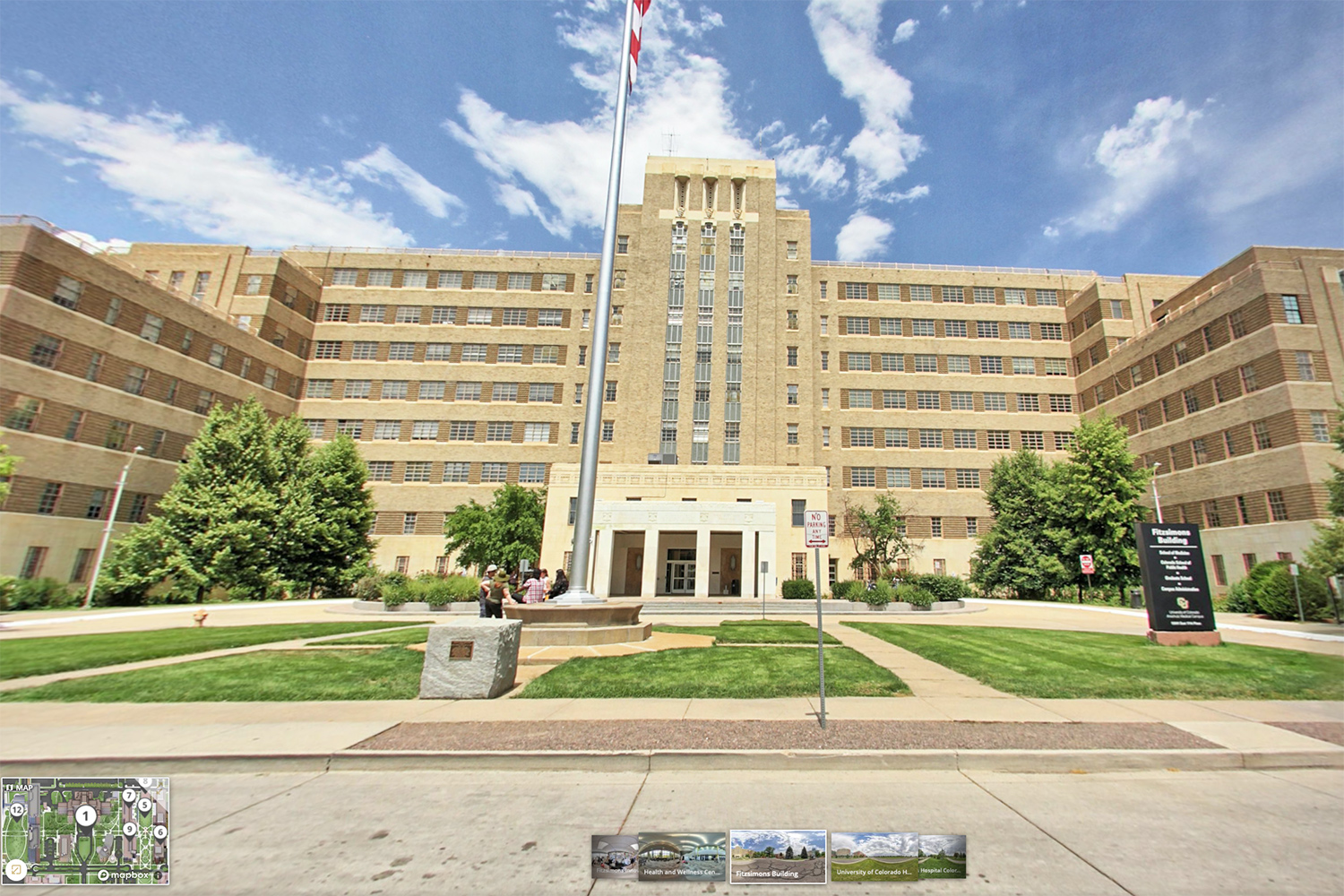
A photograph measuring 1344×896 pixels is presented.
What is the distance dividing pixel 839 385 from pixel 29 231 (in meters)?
55.5

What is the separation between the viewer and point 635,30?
61.4 ft

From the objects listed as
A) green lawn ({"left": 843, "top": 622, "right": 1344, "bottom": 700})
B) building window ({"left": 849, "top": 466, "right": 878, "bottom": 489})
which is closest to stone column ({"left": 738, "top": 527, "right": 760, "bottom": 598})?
building window ({"left": 849, "top": 466, "right": 878, "bottom": 489})

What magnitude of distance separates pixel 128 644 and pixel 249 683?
855cm

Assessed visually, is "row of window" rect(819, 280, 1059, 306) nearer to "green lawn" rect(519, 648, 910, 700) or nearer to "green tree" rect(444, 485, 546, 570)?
"green tree" rect(444, 485, 546, 570)

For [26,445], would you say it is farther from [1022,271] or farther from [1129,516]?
[1022,271]

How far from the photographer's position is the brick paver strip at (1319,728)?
7180mm

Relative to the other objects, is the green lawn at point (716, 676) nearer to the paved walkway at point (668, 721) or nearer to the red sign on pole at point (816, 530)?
the paved walkway at point (668, 721)

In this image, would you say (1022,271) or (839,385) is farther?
(1022,271)

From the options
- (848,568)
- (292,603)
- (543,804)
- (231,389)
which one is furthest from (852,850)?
(231,389)

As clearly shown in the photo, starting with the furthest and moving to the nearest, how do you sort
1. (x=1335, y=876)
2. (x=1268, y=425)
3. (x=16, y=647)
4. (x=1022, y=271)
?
1. (x=1022, y=271)
2. (x=1268, y=425)
3. (x=16, y=647)
4. (x=1335, y=876)

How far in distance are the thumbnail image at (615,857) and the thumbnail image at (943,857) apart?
79.1 inches

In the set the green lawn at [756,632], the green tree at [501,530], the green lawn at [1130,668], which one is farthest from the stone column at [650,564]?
the green lawn at [1130,668]

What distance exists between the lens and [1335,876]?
3.95 m

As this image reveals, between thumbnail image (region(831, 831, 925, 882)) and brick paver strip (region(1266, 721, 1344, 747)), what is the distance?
6966 millimetres
